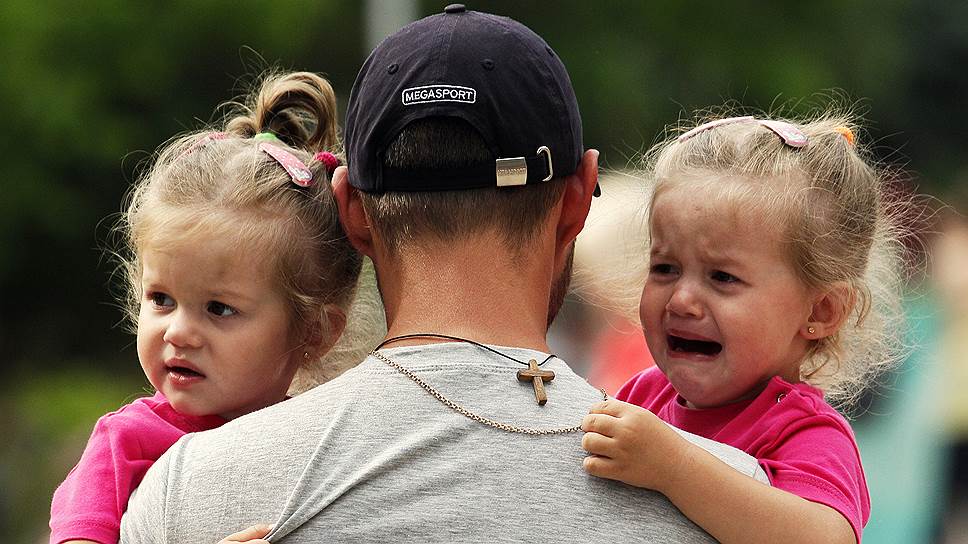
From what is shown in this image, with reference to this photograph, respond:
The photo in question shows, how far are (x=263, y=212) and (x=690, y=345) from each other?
947mm

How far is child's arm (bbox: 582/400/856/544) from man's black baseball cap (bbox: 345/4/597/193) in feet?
1.45

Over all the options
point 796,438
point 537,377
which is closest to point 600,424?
point 537,377

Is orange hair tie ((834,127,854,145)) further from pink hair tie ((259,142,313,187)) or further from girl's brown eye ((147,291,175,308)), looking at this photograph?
girl's brown eye ((147,291,175,308))

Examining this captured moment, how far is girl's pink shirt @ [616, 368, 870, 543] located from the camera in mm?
2730

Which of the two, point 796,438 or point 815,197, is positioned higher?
point 815,197

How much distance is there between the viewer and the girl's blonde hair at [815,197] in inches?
122

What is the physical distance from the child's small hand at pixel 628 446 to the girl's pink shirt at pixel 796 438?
38 centimetres

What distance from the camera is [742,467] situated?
257cm

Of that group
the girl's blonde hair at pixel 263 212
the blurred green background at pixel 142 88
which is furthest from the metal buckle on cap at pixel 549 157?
the blurred green background at pixel 142 88

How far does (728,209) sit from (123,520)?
135cm

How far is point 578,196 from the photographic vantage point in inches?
104

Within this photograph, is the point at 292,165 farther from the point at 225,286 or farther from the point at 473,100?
the point at 473,100

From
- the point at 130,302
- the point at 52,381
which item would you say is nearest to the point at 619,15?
the point at 52,381

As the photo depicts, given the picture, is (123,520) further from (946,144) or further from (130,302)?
(946,144)
